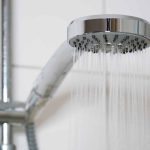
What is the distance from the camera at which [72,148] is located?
2.01ft

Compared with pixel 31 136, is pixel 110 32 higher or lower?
higher

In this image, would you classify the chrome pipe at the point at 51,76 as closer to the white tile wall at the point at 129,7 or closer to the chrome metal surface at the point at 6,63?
the chrome metal surface at the point at 6,63

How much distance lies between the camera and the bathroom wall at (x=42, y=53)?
2.01 feet

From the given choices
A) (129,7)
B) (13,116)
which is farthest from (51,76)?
(129,7)

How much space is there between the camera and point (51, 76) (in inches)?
18.6

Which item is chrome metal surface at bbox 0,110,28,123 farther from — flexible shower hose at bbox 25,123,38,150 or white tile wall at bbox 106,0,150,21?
white tile wall at bbox 106,0,150,21

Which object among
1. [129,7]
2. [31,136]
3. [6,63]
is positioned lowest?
[31,136]

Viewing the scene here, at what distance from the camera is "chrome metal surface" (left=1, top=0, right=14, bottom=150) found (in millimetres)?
564

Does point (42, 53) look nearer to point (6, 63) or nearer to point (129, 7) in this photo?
point (6, 63)

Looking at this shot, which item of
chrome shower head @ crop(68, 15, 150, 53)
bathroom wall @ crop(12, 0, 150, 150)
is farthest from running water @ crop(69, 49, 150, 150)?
chrome shower head @ crop(68, 15, 150, 53)

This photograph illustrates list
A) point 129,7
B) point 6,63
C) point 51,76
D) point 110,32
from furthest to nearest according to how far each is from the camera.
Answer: point 129,7
point 6,63
point 51,76
point 110,32

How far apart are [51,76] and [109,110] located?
201mm

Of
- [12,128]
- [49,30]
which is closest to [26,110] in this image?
[12,128]

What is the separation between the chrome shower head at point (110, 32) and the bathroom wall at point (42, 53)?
0.23 metres
